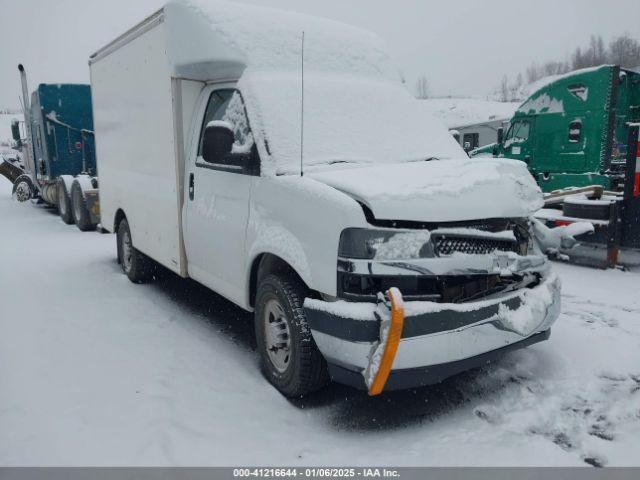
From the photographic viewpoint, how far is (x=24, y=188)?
1636cm

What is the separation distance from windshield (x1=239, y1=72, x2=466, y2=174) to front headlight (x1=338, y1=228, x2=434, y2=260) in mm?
814

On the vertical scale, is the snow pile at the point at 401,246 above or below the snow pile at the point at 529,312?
above

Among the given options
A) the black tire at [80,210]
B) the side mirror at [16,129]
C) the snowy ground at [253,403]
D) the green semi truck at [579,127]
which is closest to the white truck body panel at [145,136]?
the snowy ground at [253,403]

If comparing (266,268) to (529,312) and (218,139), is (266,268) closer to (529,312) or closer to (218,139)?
(218,139)

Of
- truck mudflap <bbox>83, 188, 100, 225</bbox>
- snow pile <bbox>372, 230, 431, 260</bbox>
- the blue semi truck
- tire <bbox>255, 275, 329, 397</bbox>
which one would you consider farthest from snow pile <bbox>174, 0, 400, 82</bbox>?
the blue semi truck

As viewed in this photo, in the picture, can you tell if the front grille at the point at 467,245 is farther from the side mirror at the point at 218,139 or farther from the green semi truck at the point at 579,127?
the green semi truck at the point at 579,127

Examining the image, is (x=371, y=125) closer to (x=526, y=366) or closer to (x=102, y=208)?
(x=526, y=366)

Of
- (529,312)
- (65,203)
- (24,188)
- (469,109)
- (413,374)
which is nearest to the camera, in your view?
(413,374)

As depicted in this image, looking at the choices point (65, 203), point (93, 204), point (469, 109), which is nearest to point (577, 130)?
point (93, 204)

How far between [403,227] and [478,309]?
24.9 inches

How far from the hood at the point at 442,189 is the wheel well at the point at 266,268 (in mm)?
644

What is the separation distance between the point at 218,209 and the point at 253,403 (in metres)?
1.53

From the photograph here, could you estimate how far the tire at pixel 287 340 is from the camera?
324 centimetres

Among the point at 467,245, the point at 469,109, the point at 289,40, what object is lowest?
the point at 467,245
